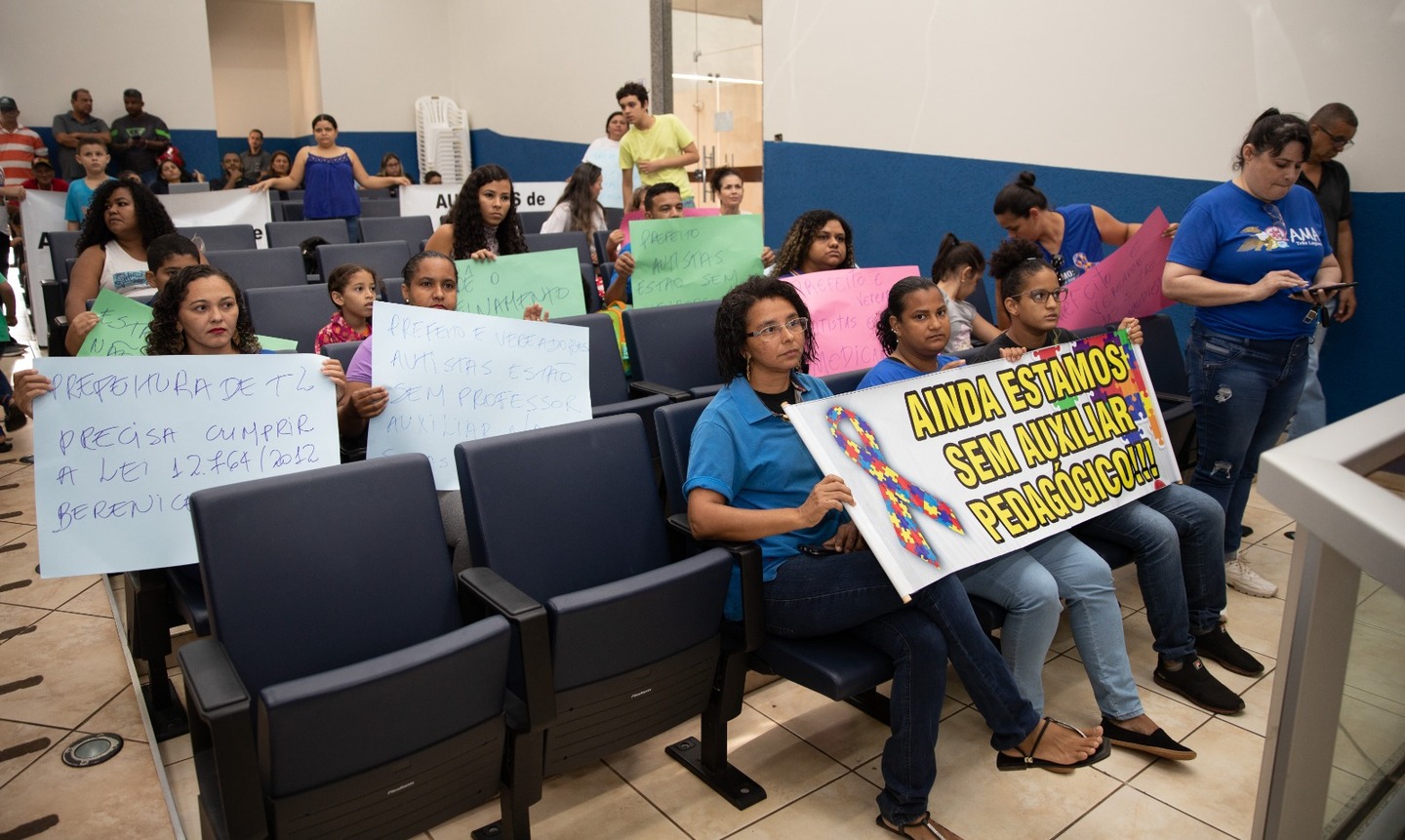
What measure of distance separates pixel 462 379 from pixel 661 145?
4284 mm

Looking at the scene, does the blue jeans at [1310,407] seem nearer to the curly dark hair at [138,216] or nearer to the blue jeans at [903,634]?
the blue jeans at [903,634]

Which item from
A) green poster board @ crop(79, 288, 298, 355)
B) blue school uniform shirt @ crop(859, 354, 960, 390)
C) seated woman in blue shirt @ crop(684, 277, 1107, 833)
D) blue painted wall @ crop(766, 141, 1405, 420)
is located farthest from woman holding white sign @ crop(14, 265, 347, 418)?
blue painted wall @ crop(766, 141, 1405, 420)

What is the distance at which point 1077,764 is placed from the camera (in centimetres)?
247

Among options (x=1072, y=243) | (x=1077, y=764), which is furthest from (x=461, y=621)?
(x=1072, y=243)

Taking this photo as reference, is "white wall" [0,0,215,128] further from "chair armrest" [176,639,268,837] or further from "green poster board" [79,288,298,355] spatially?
"chair armrest" [176,639,268,837]

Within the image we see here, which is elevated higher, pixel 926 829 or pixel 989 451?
pixel 989 451

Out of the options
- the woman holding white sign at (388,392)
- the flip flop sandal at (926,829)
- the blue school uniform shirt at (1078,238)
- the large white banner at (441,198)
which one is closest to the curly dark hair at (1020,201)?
the blue school uniform shirt at (1078,238)

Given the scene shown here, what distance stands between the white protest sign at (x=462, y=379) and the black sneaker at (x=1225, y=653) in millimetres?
2035

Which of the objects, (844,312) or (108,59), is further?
(108,59)

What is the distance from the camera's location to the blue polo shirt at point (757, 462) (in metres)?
2.34

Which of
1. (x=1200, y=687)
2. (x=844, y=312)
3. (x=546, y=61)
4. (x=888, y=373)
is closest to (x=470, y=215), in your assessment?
(x=844, y=312)

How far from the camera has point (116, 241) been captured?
13.8 ft

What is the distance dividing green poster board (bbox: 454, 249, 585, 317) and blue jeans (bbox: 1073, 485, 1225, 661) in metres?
2.24

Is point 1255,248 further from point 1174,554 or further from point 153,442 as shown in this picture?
point 153,442
